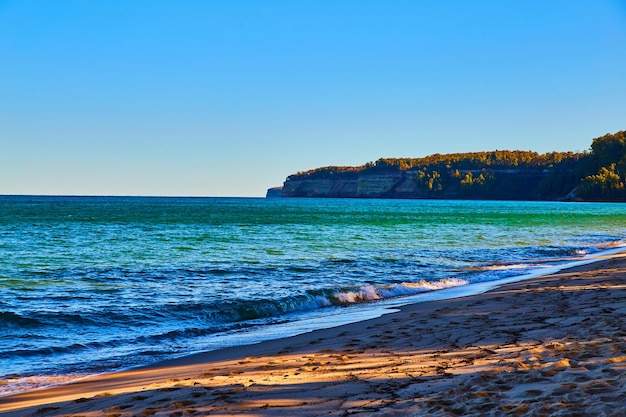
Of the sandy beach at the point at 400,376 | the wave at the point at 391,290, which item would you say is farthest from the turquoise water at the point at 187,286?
the sandy beach at the point at 400,376

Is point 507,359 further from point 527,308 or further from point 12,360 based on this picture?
point 12,360

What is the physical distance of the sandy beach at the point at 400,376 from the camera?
480cm

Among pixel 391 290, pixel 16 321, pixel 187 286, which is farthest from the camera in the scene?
pixel 187 286

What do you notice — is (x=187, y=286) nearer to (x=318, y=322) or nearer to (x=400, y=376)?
(x=318, y=322)

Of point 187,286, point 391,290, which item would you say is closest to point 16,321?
point 187,286

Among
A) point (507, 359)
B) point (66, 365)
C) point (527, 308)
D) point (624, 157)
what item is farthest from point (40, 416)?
point (624, 157)

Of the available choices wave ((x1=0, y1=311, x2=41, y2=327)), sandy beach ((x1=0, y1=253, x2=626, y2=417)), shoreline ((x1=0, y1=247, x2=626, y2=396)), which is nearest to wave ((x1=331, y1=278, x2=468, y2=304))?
shoreline ((x1=0, y1=247, x2=626, y2=396))

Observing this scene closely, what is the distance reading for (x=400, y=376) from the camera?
5.82 metres

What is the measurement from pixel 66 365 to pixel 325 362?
12.0 ft

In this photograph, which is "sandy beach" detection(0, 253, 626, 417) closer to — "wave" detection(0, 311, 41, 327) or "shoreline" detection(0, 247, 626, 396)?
"shoreline" detection(0, 247, 626, 396)

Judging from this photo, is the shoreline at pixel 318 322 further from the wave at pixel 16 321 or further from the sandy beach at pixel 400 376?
the wave at pixel 16 321

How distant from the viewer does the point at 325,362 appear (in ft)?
22.3

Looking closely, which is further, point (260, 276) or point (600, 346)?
point (260, 276)

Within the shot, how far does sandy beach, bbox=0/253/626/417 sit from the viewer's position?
480 centimetres
